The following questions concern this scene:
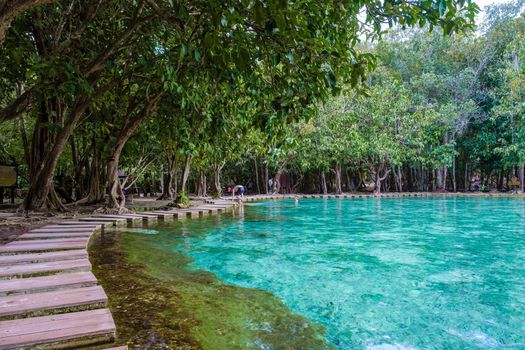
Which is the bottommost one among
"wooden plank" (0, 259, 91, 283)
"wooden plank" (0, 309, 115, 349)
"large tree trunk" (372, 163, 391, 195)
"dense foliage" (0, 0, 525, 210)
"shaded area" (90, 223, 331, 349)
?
"shaded area" (90, 223, 331, 349)

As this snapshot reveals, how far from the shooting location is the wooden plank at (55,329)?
83.4 inches

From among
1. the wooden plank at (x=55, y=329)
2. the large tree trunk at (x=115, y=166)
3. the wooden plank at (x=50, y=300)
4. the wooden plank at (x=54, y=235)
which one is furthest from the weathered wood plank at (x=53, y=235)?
the large tree trunk at (x=115, y=166)

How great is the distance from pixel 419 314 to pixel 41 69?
24.1 ft

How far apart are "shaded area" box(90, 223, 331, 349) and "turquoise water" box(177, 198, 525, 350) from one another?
0.37 metres

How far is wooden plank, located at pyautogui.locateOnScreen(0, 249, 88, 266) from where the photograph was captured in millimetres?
3961

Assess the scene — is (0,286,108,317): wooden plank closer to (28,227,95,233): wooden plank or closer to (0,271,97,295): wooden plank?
(0,271,97,295): wooden plank

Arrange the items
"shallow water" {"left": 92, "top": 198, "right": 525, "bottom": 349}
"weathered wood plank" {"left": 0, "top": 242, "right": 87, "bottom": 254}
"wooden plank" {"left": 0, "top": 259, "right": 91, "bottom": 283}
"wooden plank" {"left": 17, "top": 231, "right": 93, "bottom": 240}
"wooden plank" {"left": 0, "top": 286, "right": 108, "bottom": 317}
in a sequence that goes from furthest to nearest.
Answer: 1. "wooden plank" {"left": 17, "top": 231, "right": 93, "bottom": 240}
2. "weathered wood plank" {"left": 0, "top": 242, "right": 87, "bottom": 254}
3. "shallow water" {"left": 92, "top": 198, "right": 525, "bottom": 349}
4. "wooden plank" {"left": 0, "top": 259, "right": 91, "bottom": 283}
5. "wooden plank" {"left": 0, "top": 286, "right": 108, "bottom": 317}

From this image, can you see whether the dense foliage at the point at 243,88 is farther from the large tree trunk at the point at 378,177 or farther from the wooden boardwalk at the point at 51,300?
the wooden boardwalk at the point at 51,300

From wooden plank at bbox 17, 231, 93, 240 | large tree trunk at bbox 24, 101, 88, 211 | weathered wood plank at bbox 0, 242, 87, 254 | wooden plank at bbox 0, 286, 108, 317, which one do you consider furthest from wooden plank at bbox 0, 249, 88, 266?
large tree trunk at bbox 24, 101, 88, 211

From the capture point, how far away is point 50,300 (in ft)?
8.93

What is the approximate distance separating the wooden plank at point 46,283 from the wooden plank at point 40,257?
2.84ft

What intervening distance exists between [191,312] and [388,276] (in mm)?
3543

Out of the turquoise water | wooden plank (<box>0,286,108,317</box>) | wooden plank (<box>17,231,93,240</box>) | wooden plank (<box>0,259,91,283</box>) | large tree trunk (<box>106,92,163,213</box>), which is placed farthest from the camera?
large tree trunk (<box>106,92,163,213</box>)

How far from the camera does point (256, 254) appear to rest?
7375 millimetres
